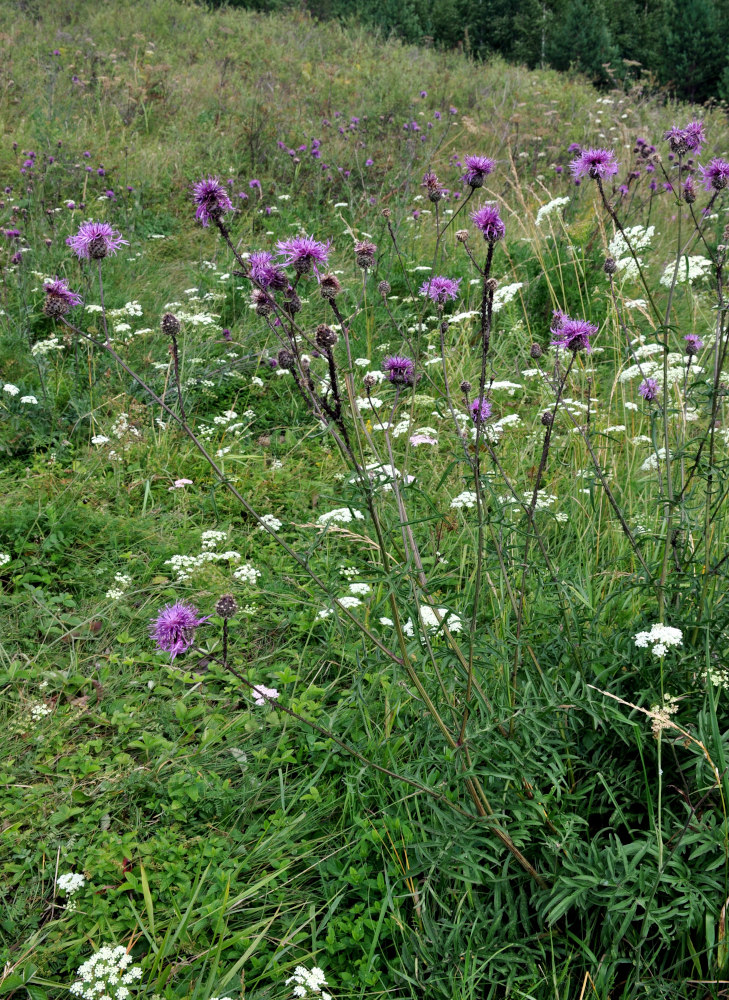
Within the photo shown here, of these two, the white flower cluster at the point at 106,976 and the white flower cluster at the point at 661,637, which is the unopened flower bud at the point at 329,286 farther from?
the white flower cluster at the point at 106,976

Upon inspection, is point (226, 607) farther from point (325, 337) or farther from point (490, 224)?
point (490, 224)

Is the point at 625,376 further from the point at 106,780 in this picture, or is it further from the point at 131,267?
the point at 131,267

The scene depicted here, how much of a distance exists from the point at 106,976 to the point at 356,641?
3.58ft

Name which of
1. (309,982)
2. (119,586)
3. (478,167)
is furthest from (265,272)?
(119,586)

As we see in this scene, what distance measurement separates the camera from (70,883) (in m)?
1.62

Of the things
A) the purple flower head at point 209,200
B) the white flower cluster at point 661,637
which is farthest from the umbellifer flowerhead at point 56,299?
the white flower cluster at point 661,637

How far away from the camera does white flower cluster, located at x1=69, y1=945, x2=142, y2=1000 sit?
137 cm

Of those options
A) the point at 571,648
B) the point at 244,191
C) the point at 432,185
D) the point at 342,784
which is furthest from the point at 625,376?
the point at 244,191

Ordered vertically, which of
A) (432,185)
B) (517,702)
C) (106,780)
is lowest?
(106,780)

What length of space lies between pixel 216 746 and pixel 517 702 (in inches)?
33.7

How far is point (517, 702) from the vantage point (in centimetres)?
171

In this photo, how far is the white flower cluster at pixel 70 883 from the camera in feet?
5.30

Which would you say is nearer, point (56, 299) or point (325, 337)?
point (325, 337)

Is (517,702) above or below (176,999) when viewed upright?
above
